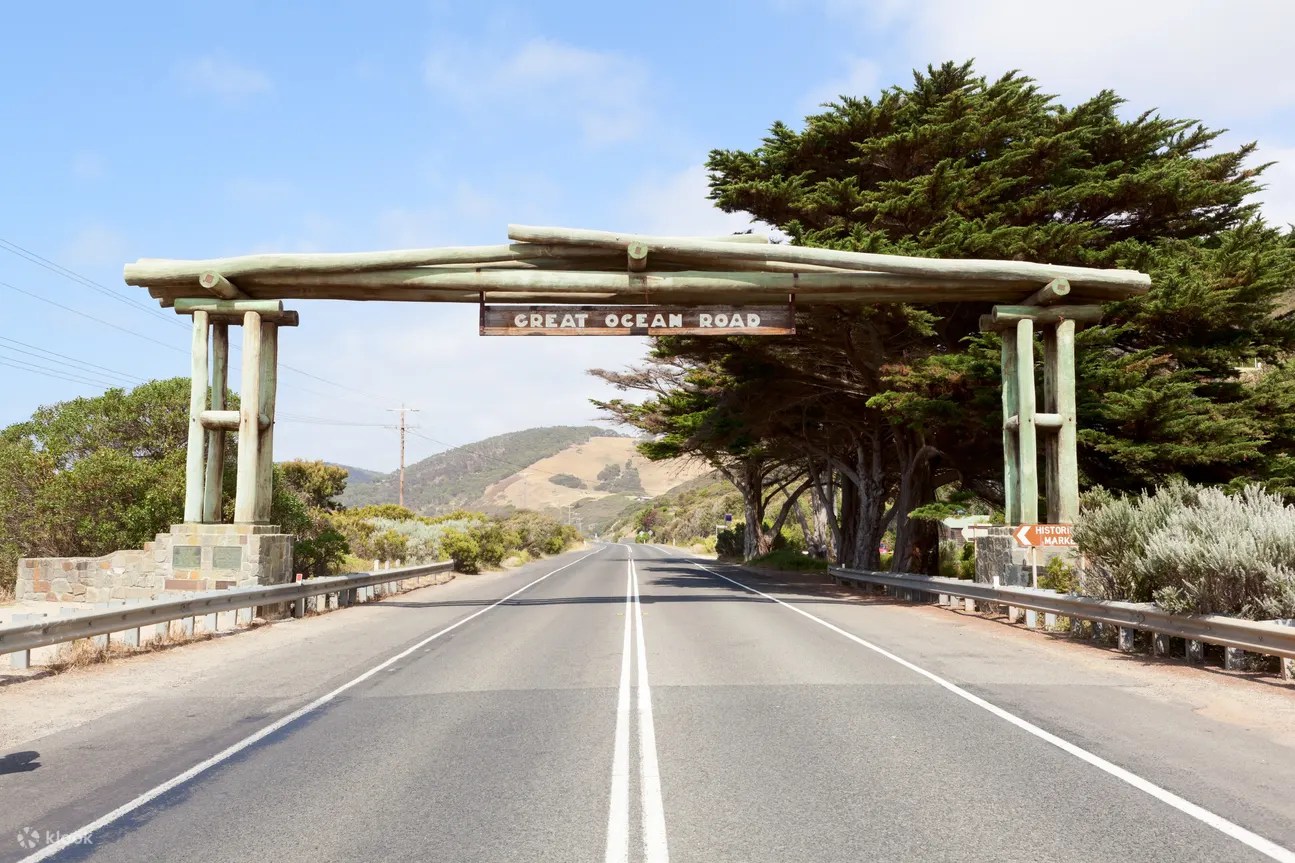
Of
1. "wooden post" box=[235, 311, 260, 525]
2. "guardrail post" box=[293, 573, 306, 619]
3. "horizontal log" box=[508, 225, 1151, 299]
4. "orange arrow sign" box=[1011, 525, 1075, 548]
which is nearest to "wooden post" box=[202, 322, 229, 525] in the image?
"wooden post" box=[235, 311, 260, 525]

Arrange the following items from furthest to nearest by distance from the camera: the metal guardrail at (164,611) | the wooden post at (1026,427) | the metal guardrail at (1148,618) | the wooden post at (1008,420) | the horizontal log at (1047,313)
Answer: the wooden post at (1008,420)
the horizontal log at (1047,313)
the wooden post at (1026,427)
the metal guardrail at (164,611)
the metal guardrail at (1148,618)

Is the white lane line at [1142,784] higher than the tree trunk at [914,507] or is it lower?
lower

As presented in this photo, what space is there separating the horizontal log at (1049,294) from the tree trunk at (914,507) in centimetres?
734

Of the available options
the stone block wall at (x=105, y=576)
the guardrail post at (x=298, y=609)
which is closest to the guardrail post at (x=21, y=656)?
the stone block wall at (x=105, y=576)

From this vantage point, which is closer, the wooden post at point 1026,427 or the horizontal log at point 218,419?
the horizontal log at point 218,419

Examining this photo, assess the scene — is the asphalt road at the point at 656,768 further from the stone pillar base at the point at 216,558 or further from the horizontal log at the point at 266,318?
the horizontal log at the point at 266,318

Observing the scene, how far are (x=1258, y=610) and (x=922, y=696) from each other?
4.95 metres

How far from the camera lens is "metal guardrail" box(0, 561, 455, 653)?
1026 centimetres

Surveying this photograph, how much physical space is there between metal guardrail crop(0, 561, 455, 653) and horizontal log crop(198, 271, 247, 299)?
18.2ft

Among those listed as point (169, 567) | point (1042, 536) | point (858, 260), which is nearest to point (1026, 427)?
point (1042, 536)

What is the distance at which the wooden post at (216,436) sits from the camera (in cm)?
1788

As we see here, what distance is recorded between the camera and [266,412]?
18484 millimetres

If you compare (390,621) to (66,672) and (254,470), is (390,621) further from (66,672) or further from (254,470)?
(66,672)

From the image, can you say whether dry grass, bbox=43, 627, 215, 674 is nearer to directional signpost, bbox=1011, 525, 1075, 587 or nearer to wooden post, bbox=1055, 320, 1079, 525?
directional signpost, bbox=1011, 525, 1075, 587
